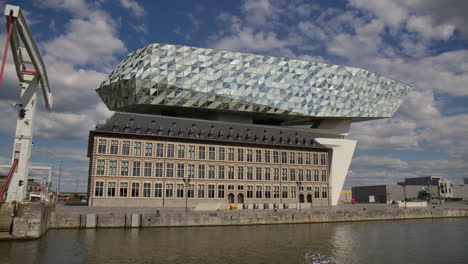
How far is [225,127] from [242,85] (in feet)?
36.4

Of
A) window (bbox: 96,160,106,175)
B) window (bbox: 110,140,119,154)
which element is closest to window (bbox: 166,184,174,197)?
window (bbox: 110,140,119,154)

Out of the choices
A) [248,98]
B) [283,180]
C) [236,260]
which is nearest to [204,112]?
[248,98]

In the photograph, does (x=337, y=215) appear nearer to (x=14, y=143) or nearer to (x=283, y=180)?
(x=283, y=180)

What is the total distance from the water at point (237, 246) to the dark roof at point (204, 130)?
26436 millimetres

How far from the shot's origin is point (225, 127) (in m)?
77.9

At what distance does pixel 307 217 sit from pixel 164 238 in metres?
Answer: 24.5

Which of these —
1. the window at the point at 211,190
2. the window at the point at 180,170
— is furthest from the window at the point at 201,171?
the window at the point at 180,170

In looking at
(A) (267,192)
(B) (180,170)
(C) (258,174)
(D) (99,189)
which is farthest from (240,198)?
(D) (99,189)

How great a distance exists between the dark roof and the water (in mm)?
26436

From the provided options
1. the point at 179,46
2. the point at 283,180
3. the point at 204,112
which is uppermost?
the point at 179,46

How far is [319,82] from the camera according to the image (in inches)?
3492

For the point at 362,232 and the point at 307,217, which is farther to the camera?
the point at 307,217

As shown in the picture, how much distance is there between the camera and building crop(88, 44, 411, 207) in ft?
221

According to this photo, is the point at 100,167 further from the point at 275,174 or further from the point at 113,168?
the point at 275,174
